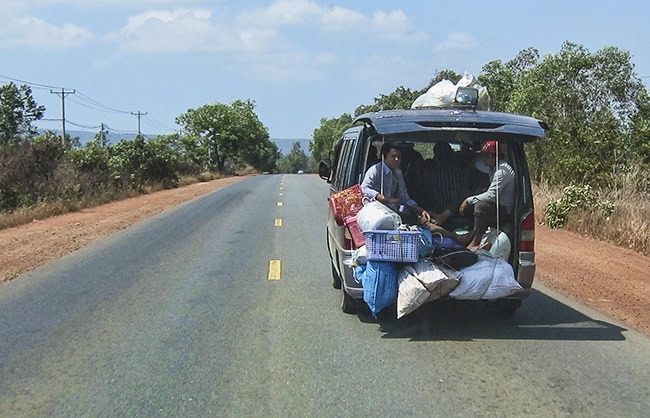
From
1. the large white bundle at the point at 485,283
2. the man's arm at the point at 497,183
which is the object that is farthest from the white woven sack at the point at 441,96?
the large white bundle at the point at 485,283

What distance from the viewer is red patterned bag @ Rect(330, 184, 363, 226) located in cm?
714

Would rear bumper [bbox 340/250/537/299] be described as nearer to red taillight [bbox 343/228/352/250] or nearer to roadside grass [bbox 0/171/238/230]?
red taillight [bbox 343/228/352/250]

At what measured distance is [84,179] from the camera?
2630cm

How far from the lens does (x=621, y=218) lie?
536 inches

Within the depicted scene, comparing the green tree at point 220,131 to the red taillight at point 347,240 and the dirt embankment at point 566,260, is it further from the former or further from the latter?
the red taillight at point 347,240

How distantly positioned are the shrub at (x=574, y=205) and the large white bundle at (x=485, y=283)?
872 cm

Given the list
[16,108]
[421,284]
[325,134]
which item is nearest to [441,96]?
[421,284]

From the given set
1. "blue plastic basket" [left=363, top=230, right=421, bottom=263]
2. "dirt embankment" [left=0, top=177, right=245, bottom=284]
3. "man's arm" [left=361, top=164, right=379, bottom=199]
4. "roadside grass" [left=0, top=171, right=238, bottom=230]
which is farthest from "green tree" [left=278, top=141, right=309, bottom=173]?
"blue plastic basket" [left=363, top=230, right=421, bottom=263]

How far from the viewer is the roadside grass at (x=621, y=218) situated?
12.7 meters

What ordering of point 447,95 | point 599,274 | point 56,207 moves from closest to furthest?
1. point 447,95
2. point 599,274
3. point 56,207

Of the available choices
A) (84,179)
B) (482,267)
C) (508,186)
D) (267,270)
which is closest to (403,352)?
(482,267)

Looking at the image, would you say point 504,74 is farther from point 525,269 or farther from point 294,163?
point 294,163

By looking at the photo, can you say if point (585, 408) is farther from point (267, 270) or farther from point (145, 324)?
point (267, 270)

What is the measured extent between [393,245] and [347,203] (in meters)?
1.01
